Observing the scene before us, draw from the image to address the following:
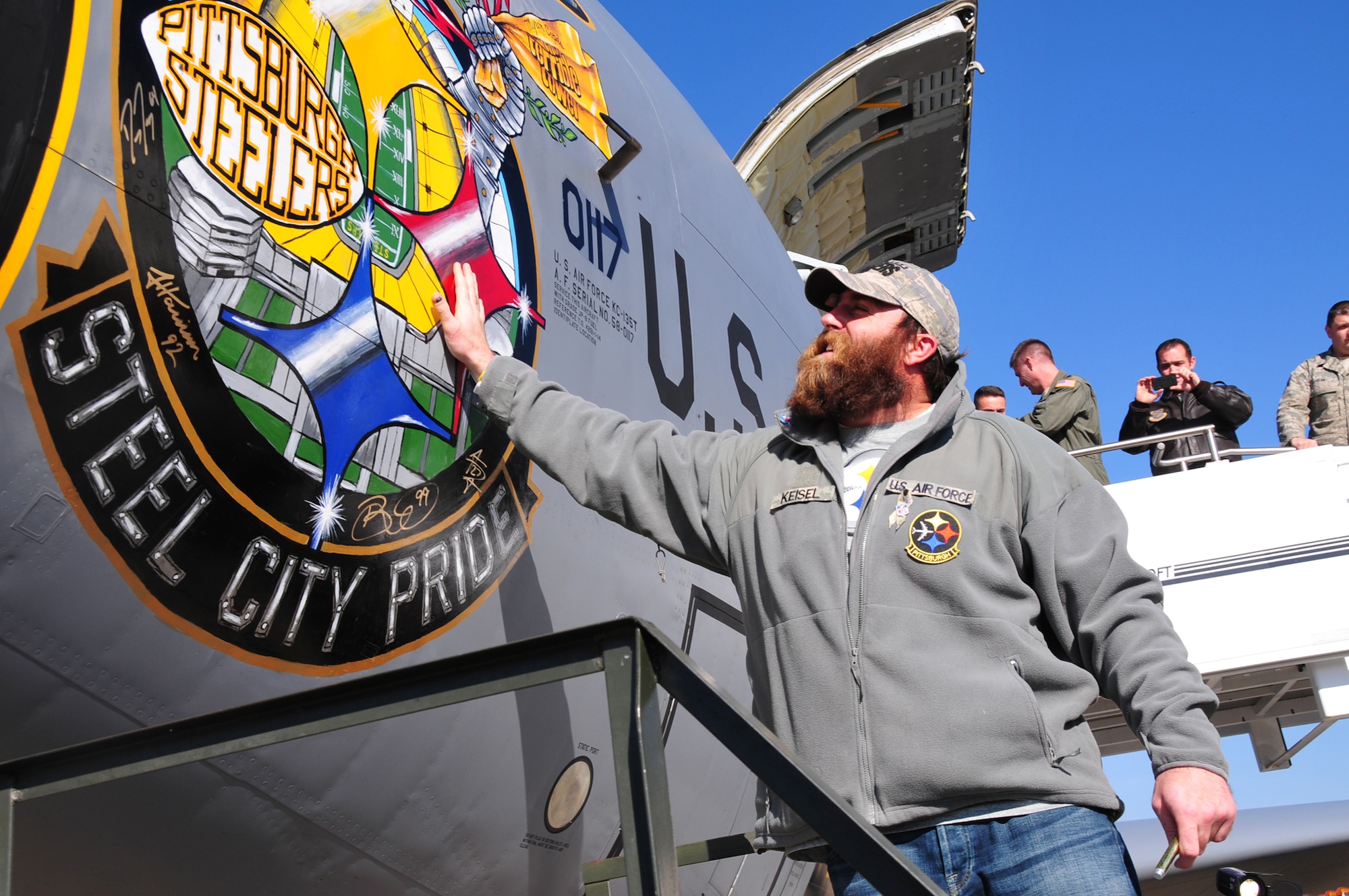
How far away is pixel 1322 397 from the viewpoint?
735 centimetres

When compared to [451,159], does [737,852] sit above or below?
below

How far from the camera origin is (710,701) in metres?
1.63

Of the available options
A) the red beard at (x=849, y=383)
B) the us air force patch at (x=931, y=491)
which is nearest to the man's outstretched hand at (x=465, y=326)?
the red beard at (x=849, y=383)

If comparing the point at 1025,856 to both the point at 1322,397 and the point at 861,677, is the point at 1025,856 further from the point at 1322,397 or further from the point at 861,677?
the point at 1322,397

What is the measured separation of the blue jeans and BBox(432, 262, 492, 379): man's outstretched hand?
4.44ft

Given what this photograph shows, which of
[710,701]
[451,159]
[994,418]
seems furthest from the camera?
[451,159]

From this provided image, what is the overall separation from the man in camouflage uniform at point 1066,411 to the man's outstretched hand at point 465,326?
537 cm

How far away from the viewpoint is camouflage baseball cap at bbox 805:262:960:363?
2508mm

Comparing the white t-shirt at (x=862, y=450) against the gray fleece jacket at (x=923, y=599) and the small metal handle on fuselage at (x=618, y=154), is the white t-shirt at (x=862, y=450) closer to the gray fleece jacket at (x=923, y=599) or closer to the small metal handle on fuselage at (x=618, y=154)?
the gray fleece jacket at (x=923, y=599)

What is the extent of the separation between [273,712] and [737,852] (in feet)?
3.70

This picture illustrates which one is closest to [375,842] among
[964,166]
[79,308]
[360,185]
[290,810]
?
[290,810]

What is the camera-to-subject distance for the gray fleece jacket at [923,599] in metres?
1.96

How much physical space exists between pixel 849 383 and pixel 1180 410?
5.83 metres

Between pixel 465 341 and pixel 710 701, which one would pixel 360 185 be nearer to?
pixel 465 341
